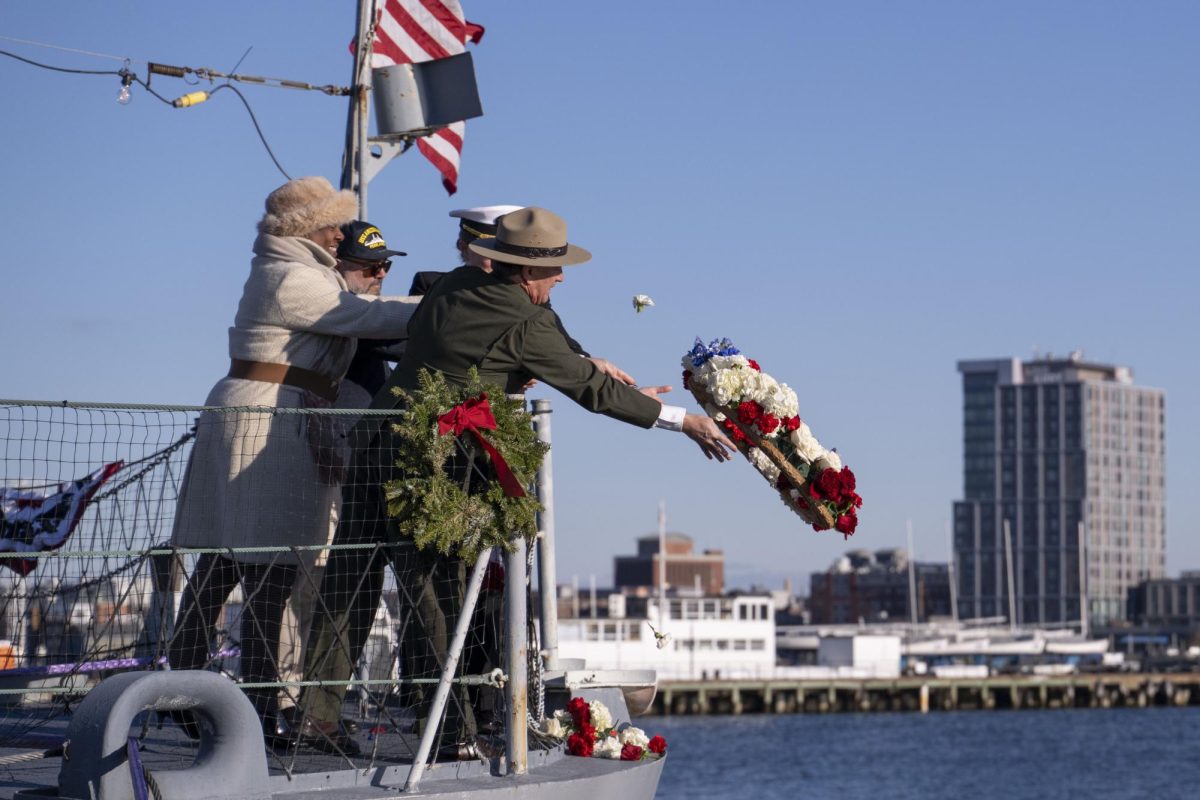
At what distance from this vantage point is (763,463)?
6176 mm

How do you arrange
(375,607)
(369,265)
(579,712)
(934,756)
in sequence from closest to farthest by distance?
(375,607) → (579,712) → (369,265) → (934,756)

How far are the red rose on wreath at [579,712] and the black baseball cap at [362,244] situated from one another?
1.88 metres

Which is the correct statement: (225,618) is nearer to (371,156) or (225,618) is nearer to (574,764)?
(574,764)

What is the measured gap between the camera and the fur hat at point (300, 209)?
21.7ft

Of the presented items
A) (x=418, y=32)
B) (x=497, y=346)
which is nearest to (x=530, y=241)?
(x=497, y=346)

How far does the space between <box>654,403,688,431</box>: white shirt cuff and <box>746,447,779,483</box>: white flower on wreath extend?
1.17ft

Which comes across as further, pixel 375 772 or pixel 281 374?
pixel 281 374

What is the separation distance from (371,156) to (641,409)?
18.4 feet

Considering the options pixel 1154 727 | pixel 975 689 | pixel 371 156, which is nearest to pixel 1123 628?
pixel 975 689

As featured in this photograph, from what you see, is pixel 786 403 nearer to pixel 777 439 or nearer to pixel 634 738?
pixel 777 439

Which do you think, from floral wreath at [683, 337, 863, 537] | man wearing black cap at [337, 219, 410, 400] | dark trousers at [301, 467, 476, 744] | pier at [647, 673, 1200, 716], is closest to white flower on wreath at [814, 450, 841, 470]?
floral wreath at [683, 337, 863, 537]

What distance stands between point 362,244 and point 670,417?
171 centimetres

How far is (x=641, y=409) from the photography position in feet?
19.3

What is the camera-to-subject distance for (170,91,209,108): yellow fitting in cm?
1178
